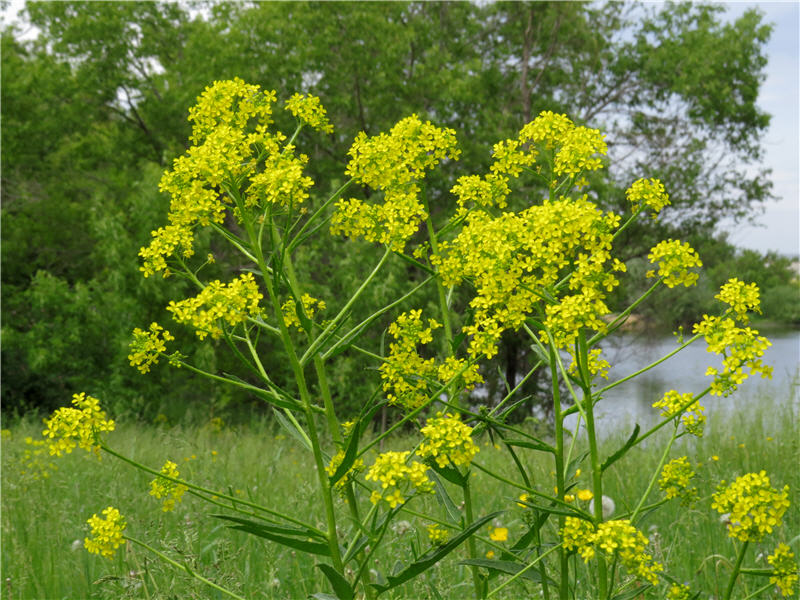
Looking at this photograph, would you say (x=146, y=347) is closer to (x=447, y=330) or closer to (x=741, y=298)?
(x=447, y=330)

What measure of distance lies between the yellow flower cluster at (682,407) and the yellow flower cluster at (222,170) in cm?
118

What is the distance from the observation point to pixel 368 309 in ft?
40.7

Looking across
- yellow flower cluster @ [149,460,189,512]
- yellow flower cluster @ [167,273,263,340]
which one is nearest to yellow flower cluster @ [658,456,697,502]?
yellow flower cluster @ [167,273,263,340]

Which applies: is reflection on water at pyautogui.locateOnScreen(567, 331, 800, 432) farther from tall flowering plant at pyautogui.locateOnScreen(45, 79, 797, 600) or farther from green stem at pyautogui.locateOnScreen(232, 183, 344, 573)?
green stem at pyautogui.locateOnScreen(232, 183, 344, 573)

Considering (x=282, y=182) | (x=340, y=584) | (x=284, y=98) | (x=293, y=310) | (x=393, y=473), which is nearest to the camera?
(x=393, y=473)

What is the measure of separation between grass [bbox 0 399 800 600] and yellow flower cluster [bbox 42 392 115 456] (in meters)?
0.62

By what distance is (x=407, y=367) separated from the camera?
2.17 meters

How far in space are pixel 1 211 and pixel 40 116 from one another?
259cm

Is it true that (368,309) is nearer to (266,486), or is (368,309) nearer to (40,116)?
(266,486)

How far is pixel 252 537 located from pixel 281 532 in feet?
7.13

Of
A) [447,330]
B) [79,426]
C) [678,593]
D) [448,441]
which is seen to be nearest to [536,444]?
[448,441]

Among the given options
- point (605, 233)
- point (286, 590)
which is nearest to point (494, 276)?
point (605, 233)

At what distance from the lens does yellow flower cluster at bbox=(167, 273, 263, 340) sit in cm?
185

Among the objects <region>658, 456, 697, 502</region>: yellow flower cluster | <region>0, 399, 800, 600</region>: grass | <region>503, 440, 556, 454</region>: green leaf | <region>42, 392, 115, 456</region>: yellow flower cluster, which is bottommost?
<region>0, 399, 800, 600</region>: grass
